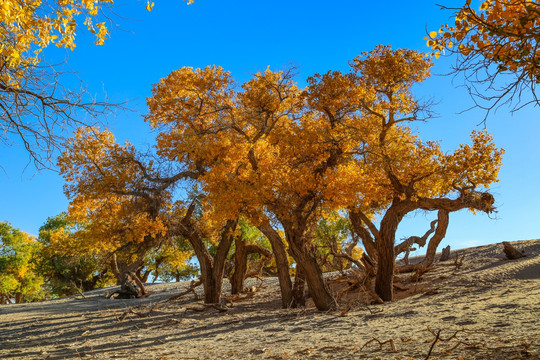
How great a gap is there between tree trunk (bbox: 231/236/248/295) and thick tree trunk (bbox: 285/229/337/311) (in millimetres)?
6026

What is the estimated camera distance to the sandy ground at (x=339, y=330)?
208 inches

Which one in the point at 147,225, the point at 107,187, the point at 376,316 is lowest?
the point at 376,316

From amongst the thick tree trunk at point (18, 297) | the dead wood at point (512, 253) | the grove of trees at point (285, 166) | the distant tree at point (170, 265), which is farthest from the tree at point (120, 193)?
the thick tree trunk at point (18, 297)

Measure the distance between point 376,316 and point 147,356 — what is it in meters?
4.78

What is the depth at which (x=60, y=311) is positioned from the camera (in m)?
16.2

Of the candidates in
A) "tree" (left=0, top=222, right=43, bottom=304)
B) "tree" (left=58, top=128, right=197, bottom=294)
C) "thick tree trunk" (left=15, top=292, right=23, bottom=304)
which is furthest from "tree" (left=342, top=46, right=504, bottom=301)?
"thick tree trunk" (left=15, top=292, right=23, bottom=304)

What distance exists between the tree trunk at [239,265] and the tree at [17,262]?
23501mm

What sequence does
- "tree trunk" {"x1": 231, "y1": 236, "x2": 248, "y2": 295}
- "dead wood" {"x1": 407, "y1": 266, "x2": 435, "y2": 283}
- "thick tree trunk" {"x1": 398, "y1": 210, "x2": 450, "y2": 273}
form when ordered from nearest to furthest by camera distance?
"dead wood" {"x1": 407, "y1": 266, "x2": 435, "y2": 283}
"thick tree trunk" {"x1": 398, "y1": 210, "x2": 450, "y2": 273}
"tree trunk" {"x1": 231, "y1": 236, "x2": 248, "y2": 295}

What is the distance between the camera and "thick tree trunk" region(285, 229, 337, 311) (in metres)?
11.6

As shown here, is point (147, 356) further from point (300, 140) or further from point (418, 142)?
point (418, 142)

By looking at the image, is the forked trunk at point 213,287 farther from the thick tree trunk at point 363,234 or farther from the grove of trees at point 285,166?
the thick tree trunk at point 363,234

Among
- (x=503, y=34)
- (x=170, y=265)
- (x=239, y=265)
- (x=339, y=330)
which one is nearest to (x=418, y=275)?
(x=239, y=265)

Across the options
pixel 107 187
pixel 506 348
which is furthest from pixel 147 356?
pixel 107 187

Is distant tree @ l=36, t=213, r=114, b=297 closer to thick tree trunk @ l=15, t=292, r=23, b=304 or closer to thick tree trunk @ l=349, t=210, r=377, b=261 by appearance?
thick tree trunk @ l=15, t=292, r=23, b=304
